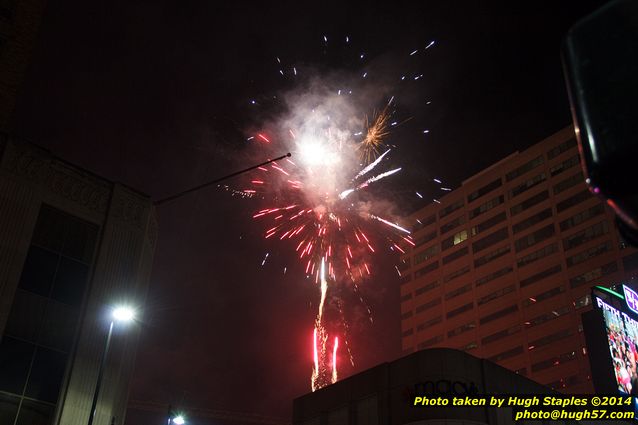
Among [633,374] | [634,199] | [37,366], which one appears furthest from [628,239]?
[633,374]

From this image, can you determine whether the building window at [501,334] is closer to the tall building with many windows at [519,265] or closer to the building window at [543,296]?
the tall building with many windows at [519,265]

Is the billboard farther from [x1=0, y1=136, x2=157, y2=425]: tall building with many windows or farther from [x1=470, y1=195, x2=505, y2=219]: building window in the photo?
[x1=470, y1=195, x2=505, y2=219]: building window

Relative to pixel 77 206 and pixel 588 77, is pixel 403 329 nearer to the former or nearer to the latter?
pixel 77 206

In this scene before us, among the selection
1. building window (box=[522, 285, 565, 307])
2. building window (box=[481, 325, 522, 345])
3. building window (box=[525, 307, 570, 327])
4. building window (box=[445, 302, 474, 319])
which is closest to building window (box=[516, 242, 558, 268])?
building window (box=[522, 285, 565, 307])

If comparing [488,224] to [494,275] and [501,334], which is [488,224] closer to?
[494,275]

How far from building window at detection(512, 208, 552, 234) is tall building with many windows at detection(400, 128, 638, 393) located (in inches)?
8.4

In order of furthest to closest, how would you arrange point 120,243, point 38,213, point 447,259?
point 447,259 < point 120,243 < point 38,213

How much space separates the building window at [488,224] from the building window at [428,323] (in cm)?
2062

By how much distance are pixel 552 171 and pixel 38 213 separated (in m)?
116

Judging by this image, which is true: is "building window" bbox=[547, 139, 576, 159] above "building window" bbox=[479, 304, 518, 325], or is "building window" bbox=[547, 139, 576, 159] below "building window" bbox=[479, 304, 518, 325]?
above

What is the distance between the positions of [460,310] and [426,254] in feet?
59.2

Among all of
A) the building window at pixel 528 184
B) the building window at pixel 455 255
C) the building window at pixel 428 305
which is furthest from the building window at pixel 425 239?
the building window at pixel 528 184

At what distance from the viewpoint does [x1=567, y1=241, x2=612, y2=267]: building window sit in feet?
378

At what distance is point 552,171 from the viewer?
425ft
